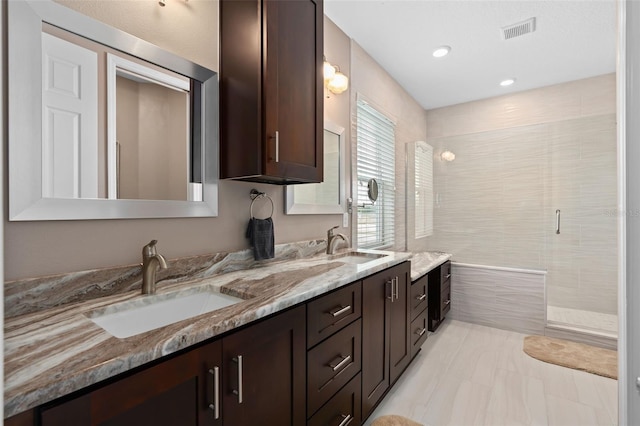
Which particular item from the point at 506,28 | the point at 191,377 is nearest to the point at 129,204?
the point at 191,377

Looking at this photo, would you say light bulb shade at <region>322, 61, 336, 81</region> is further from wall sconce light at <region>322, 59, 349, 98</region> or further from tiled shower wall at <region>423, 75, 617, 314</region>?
tiled shower wall at <region>423, 75, 617, 314</region>

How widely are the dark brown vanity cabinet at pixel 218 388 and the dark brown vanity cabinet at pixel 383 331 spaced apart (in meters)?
0.57

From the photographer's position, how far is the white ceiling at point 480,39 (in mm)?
2232

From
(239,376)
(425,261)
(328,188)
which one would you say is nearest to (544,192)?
(425,261)

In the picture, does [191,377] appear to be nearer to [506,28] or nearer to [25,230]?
[25,230]

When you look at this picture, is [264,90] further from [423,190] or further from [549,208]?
[549,208]

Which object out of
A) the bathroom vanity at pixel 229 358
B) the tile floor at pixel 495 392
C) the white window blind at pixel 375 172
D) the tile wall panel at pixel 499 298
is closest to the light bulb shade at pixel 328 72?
the white window blind at pixel 375 172

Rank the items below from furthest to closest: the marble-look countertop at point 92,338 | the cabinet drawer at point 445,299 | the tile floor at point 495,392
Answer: the cabinet drawer at point 445,299
the tile floor at point 495,392
the marble-look countertop at point 92,338

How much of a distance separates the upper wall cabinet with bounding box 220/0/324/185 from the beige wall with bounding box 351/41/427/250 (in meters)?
1.07

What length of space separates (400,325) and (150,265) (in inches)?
62.8

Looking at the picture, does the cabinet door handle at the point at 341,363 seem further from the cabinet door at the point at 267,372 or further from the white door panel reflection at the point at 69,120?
the white door panel reflection at the point at 69,120

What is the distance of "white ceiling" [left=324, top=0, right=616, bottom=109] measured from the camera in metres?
2.23

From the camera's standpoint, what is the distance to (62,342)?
30.9 inches

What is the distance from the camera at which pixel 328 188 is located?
2391 millimetres
